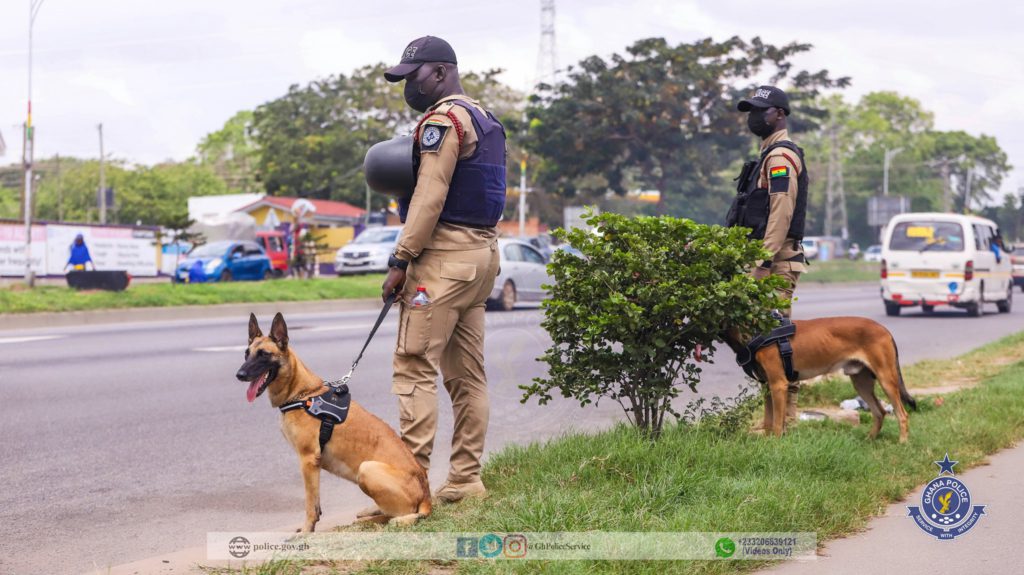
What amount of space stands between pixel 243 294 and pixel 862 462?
61.7 feet

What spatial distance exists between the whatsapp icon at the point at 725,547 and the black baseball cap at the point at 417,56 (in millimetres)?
2351

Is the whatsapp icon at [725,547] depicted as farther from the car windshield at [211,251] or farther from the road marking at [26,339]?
the car windshield at [211,251]

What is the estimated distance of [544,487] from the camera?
475 cm

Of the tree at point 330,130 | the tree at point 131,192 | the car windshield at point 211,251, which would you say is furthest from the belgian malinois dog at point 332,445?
the tree at point 131,192

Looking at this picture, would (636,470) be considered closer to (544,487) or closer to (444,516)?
(544,487)

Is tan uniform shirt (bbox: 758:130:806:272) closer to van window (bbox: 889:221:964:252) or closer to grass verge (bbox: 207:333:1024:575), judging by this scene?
grass verge (bbox: 207:333:1024:575)

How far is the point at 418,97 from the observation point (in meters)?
4.89

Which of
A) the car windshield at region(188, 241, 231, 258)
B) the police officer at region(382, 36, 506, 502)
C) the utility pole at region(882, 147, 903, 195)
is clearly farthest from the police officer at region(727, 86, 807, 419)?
the utility pole at region(882, 147, 903, 195)

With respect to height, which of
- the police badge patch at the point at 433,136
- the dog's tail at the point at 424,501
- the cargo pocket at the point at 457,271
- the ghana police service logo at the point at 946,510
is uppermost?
the police badge patch at the point at 433,136

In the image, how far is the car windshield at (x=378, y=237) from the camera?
33.1m

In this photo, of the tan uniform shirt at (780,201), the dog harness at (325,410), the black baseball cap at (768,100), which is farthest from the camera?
the black baseball cap at (768,100)

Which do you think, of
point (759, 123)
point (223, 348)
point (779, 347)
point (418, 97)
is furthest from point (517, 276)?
point (418, 97)

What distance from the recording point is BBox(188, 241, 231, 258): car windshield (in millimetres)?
31094

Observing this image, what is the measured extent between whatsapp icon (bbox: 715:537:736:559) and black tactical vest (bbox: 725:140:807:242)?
2693 millimetres
